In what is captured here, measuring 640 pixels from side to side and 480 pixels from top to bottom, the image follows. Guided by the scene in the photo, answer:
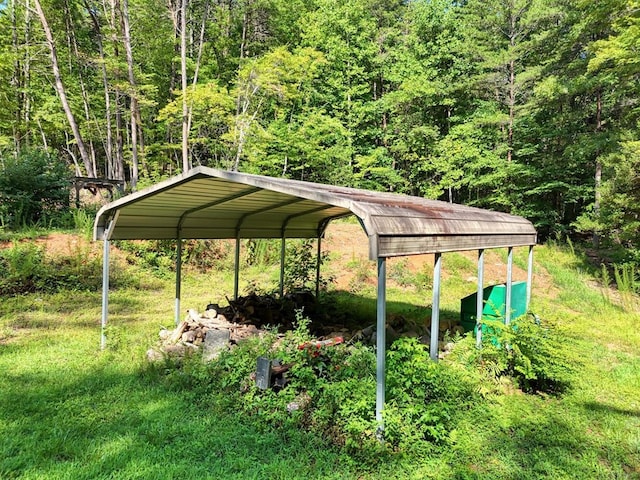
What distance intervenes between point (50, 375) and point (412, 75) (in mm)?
20474

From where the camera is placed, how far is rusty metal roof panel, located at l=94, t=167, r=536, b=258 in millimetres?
3039

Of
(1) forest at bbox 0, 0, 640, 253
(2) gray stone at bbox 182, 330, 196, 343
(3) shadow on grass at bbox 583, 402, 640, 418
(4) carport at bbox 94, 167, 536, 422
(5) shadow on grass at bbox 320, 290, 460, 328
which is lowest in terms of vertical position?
(3) shadow on grass at bbox 583, 402, 640, 418

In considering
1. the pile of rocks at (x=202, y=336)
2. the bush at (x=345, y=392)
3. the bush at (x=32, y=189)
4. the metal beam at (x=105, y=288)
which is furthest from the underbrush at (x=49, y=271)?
the bush at (x=345, y=392)

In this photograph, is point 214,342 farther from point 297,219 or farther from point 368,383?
point 297,219

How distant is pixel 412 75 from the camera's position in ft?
65.7

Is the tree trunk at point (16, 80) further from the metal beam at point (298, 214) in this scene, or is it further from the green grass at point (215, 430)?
the metal beam at point (298, 214)

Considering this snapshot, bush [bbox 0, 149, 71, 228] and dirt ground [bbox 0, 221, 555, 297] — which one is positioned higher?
bush [bbox 0, 149, 71, 228]

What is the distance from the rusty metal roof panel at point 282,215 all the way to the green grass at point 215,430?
1.55 meters

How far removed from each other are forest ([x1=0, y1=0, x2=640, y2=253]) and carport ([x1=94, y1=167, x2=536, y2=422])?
295 inches

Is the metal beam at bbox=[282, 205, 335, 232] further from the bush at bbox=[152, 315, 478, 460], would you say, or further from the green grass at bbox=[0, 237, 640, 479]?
the green grass at bbox=[0, 237, 640, 479]

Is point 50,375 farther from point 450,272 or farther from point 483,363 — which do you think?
point 450,272

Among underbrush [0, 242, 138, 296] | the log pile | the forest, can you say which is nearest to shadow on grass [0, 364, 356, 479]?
the log pile

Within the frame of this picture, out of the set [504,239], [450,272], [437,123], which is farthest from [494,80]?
[504,239]

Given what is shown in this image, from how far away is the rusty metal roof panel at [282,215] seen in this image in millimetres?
3039
